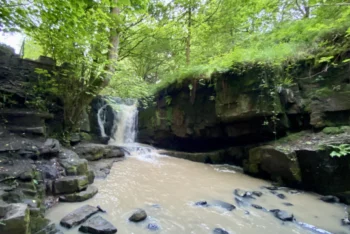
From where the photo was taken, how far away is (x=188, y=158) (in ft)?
26.6

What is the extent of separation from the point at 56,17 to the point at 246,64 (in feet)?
17.7

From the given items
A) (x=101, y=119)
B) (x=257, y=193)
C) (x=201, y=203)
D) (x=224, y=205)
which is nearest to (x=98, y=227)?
(x=201, y=203)

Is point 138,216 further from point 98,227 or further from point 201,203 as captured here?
point 201,203

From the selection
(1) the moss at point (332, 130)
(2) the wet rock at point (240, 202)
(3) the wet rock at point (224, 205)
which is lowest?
(2) the wet rock at point (240, 202)

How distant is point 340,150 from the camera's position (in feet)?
14.2

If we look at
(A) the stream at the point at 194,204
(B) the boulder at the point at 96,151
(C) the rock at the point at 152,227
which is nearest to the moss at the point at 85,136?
(B) the boulder at the point at 96,151

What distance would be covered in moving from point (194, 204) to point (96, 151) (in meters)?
4.00

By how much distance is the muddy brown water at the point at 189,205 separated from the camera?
9.80ft

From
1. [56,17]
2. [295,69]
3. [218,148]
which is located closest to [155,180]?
[56,17]

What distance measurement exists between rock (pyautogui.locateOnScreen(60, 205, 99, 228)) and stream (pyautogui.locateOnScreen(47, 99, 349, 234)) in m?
0.12

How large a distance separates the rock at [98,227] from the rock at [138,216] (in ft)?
1.16

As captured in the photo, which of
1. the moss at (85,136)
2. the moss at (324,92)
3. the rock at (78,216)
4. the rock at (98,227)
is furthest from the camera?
the moss at (85,136)

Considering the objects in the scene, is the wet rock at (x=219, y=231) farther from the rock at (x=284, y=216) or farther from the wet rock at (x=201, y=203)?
the rock at (x=284, y=216)

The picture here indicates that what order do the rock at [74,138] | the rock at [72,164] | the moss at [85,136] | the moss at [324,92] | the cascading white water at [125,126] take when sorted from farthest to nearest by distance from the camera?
the cascading white water at [125,126] < the moss at [85,136] < the rock at [74,138] < the moss at [324,92] < the rock at [72,164]
